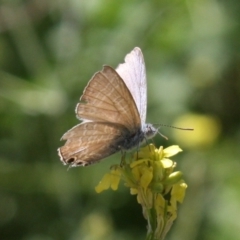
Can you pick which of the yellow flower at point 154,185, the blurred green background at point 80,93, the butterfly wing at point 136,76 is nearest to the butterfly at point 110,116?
the butterfly wing at point 136,76

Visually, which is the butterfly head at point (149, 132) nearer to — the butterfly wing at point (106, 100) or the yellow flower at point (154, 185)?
the butterfly wing at point (106, 100)

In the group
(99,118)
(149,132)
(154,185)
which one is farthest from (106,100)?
(154,185)

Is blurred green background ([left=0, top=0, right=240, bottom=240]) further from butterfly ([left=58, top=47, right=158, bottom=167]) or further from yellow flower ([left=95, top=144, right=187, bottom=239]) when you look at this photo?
yellow flower ([left=95, top=144, right=187, bottom=239])

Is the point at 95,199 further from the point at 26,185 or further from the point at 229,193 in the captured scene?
the point at 229,193

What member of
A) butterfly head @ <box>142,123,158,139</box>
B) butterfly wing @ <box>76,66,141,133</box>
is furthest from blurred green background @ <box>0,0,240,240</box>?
butterfly wing @ <box>76,66,141,133</box>

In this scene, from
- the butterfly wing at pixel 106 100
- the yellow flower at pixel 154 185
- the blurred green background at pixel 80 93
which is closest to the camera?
the yellow flower at pixel 154 185

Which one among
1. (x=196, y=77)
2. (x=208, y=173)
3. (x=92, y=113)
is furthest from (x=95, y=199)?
(x=92, y=113)
